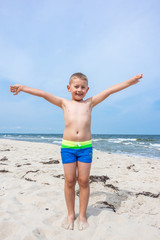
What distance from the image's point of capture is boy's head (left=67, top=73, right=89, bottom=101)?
2828 millimetres

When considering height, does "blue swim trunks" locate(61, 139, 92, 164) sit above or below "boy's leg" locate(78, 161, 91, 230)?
above

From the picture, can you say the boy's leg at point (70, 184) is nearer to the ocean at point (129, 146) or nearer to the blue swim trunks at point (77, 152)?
the blue swim trunks at point (77, 152)

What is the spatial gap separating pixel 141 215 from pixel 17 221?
194 cm

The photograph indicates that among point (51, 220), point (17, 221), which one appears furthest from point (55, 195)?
point (17, 221)

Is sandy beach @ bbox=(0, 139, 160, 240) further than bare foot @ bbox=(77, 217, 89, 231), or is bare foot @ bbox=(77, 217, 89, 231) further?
bare foot @ bbox=(77, 217, 89, 231)

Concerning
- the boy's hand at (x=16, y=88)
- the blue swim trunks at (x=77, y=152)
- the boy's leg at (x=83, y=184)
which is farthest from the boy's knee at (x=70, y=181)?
the boy's hand at (x=16, y=88)

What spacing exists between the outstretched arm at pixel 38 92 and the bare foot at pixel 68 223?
1775mm

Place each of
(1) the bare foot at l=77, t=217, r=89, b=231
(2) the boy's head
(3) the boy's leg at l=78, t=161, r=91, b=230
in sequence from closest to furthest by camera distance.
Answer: (1) the bare foot at l=77, t=217, r=89, b=231, (3) the boy's leg at l=78, t=161, r=91, b=230, (2) the boy's head

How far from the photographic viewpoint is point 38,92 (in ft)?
9.58

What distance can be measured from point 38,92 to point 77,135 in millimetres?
942

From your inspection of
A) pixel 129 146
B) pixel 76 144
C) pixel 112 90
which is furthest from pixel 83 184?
pixel 129 146

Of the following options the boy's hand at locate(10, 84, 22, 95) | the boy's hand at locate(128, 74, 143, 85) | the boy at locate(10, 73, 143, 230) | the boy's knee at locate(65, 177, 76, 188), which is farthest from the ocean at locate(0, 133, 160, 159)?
the boy's hand at locate(10, 84, 22, 95)

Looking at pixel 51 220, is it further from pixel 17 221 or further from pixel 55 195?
pixel 55 195

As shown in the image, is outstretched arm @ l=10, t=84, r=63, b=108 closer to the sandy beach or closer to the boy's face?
the boy's face
